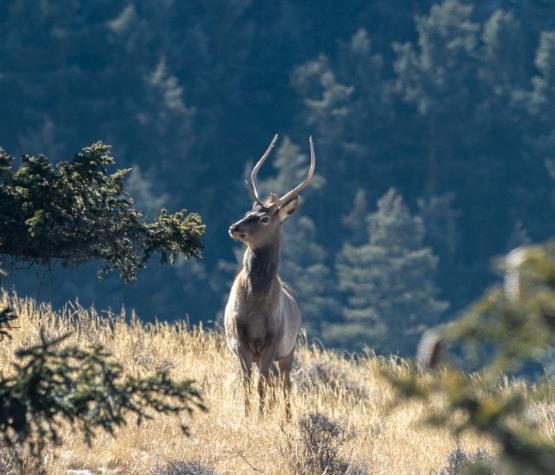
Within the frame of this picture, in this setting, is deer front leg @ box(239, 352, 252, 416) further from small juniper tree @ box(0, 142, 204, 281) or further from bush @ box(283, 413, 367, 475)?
small juniper tree @ box(0, 142, 204, 281)

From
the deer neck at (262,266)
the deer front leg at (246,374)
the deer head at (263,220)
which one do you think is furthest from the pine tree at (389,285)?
the deer front leg at (246,374)

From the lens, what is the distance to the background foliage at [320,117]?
74.2 meters

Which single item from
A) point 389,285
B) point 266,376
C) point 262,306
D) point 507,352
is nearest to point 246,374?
point 266,376

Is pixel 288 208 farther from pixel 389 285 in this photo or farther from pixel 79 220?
pixel 389 285

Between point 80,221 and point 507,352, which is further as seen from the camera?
point 80,221

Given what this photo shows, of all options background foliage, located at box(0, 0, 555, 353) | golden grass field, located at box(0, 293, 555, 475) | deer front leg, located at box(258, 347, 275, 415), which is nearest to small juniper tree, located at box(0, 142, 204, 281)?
golden grass field, located at box(0, 293, 555, 475)

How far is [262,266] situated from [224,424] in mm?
2115

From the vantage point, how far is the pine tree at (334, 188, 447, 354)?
216 ft

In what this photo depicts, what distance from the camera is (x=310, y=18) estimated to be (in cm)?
9294

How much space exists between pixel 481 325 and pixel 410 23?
85.4m

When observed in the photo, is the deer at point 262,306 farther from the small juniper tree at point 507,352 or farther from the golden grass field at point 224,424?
the small juniper tree at point 507,352

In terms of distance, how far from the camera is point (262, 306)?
12.9m

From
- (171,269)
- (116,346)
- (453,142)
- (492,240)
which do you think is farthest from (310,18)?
(116,346)

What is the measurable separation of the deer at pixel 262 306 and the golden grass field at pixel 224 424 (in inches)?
10.2
